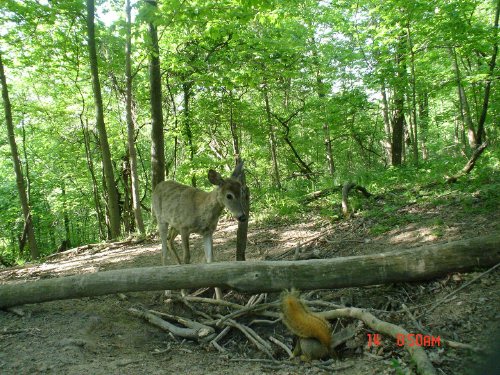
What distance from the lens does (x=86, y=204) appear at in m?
22.3

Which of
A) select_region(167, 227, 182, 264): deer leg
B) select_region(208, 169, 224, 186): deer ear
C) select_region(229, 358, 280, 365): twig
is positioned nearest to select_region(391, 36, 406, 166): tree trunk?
select_region(208, 169, 224, 186): deer ear

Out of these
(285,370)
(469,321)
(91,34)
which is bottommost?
(285,370)

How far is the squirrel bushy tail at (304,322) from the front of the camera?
335 cm

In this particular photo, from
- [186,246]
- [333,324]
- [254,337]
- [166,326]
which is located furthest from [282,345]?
[186,246]

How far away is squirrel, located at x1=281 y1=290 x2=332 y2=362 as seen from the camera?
3.35 m

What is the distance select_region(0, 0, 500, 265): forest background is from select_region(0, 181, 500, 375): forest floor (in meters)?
1.79

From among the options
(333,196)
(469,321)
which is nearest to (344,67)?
(333,196)

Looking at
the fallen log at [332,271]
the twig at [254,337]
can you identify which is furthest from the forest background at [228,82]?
the twig at [254,337]

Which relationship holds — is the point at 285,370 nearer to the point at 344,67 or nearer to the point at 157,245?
the point at 157,245

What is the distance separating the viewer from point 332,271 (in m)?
4.10

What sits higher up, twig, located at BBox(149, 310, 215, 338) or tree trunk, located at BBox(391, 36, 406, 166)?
tree trunk, located at BBox(391, 36, 406, 166)

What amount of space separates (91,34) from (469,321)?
28.7 feet
